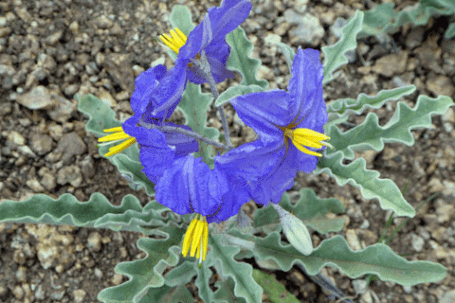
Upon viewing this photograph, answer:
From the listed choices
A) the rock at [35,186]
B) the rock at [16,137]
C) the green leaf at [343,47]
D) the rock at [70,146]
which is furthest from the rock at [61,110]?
the green leaf at [343,47]

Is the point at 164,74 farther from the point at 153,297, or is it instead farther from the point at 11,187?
the point at 11,187

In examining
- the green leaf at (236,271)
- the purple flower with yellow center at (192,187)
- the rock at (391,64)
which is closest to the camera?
the purple flower with yellow center at (192,187)

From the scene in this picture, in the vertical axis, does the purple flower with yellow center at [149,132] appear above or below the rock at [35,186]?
above

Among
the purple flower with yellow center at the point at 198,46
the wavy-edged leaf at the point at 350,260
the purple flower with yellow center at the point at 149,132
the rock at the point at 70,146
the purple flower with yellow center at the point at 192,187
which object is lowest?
the wavy-edged leaf at the point at 350,260

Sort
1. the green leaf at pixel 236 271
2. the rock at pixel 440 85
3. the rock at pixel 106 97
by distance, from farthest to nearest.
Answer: the rock at pixel 440 85, the rock at pixel 106 97, the green leaf at pixel 236 271

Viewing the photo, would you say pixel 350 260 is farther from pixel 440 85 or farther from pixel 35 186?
pixel 35 186

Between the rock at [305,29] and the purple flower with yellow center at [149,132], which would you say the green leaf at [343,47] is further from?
the purple flower with yellow center at [149,132]

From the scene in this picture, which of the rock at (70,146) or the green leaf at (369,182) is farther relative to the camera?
the rock at (70,146)
